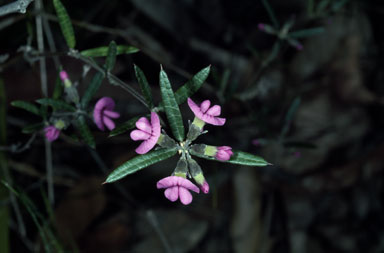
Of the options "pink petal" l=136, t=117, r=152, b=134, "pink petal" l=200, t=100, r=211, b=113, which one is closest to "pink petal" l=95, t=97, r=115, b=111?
"pink petal" l=136, t=117, r=152, b=134

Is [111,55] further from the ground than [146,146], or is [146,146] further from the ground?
[111,55]

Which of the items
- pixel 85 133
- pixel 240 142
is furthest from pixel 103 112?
pixel 240 142

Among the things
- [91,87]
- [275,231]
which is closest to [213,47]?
[275,231]

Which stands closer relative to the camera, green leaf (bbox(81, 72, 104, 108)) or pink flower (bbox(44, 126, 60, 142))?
pink flower (bbox(44, 126, 60, 142))

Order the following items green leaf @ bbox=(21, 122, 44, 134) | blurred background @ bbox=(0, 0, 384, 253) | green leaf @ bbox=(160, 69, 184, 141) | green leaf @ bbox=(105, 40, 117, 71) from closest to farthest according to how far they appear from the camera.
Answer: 1. green leaf @ bbox=(160, 69, 184, 141)
2. green leaf @ bbox=(105, 40, 117, 71)
3. green leaf @ bbox=(21, 122, 44, 134)
4. blurred background @ bbox=(0, 0, 384, 253)

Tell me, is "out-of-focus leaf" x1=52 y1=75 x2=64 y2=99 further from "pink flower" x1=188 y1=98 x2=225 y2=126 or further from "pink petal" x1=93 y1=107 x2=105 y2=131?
"pink flower" x1=188 y1=98 x2=225 y2=126

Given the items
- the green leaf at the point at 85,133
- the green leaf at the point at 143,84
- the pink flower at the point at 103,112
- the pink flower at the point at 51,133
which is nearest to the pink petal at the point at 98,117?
the pink flower at the point at 103,112

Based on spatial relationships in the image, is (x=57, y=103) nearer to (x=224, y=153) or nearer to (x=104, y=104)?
(x=104, y=104)
